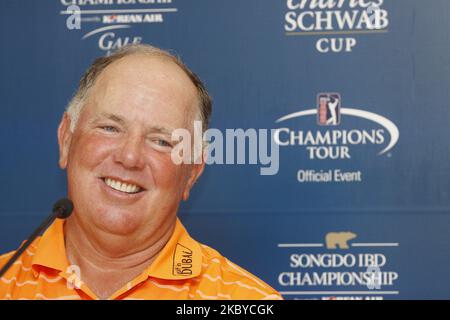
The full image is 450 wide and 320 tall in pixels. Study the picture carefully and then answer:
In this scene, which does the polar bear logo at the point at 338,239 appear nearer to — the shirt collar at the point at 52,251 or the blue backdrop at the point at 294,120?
the blue backdrop at the point at 294,120

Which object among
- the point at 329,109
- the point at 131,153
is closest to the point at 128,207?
→ the point at 131,153

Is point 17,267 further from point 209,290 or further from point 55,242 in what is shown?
point 209,290

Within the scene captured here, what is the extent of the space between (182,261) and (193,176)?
278 mm

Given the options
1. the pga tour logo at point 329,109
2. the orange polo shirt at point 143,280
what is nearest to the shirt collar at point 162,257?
the orange polo shirt at point 143,280

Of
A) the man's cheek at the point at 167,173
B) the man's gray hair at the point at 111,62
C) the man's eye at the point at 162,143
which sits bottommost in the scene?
the man's cheek at the point at 167,173

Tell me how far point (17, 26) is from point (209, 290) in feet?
3.71

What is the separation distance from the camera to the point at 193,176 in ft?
6.18

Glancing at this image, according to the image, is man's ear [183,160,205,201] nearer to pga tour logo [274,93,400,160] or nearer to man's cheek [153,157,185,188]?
man's cheek [153,157,185,188]

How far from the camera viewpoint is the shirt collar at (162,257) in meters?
1.75

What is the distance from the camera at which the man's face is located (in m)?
1.73

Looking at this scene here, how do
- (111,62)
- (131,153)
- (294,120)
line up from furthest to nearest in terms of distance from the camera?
1. (294,120)
2. (111,62)
3. (131,153)

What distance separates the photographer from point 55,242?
1.80 metres

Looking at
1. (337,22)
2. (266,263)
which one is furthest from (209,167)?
(337,22)

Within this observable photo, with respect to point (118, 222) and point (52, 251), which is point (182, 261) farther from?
point (52, 251)
